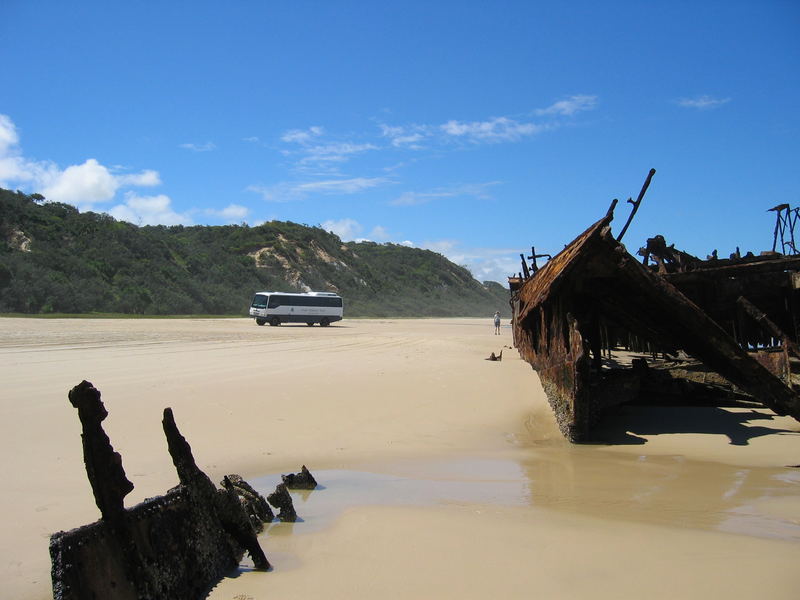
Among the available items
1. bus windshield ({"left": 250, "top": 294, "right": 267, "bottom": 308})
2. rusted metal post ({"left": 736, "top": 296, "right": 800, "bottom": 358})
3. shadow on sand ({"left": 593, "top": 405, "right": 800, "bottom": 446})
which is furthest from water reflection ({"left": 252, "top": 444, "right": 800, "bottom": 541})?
bus windshield ({"left": 250, "top": 294, "right": 267, "bottom": 308})

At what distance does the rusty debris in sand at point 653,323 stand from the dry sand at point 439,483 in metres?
0.50

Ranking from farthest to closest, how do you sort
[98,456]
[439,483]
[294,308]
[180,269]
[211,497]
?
[180,269] → [294,308] → [439,483] → [211,497] → [98,456]

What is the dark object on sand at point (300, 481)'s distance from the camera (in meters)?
4.93

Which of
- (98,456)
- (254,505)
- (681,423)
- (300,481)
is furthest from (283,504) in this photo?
(681,423)

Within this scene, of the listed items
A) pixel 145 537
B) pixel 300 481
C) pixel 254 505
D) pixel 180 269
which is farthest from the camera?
pixel 180 269

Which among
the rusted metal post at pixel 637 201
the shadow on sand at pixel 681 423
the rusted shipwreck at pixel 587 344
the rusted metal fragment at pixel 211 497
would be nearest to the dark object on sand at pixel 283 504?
the rusted metal fragment at pixel 211 497

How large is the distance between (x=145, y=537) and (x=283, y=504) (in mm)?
1701

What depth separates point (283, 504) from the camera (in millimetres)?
4215

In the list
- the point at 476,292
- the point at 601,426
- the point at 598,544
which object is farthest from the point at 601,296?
the point at 476,292

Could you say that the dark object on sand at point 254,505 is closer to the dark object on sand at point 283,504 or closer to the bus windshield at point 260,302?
the dark object on sand at point 283,504

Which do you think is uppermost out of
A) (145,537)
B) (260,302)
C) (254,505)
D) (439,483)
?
(260,302)

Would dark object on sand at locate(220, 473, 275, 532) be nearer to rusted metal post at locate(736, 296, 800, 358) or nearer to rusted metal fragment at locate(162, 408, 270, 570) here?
rusted metal fragment at locate(162, 408, 270, 570)

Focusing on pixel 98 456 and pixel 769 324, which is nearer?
pixel 98 456

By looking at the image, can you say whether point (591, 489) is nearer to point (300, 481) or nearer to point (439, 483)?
point (439, 483)
